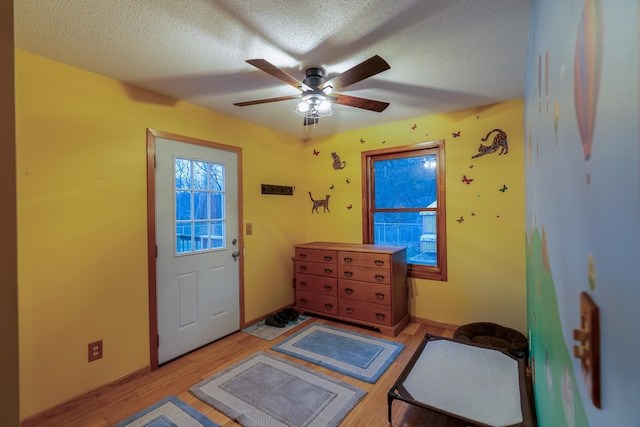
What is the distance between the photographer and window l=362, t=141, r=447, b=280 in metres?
3.29

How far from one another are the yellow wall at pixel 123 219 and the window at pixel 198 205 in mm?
306

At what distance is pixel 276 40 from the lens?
70.8 inches

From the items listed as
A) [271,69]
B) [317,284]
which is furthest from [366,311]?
[271,69]

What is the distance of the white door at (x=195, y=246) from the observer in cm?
263

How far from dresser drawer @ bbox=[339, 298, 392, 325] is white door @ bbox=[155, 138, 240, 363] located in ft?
3.98

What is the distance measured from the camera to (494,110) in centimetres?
294

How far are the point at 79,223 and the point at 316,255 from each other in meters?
2.28

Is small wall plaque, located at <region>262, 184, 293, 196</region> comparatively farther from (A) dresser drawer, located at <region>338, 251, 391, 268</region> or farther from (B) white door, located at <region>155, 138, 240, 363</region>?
(A) dresser drawer, located at <region>338, 251, 391, 268</region>

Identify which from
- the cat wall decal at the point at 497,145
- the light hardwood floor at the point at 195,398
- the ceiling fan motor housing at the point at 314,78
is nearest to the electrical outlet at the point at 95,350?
the light hardwood floor at the point at 195,398

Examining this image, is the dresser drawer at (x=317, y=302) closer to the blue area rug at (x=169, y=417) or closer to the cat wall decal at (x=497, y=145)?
the blue area rug at (x=169, y=417)

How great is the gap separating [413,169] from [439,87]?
3.64 feet

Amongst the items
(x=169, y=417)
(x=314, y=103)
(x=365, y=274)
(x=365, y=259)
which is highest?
(x=314, y=103)

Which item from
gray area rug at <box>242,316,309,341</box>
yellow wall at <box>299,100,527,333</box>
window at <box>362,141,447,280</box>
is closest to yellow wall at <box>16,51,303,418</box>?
gray area rug at <box>242,316,309,341</box>

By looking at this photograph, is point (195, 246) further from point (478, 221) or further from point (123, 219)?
point (478, 221)
